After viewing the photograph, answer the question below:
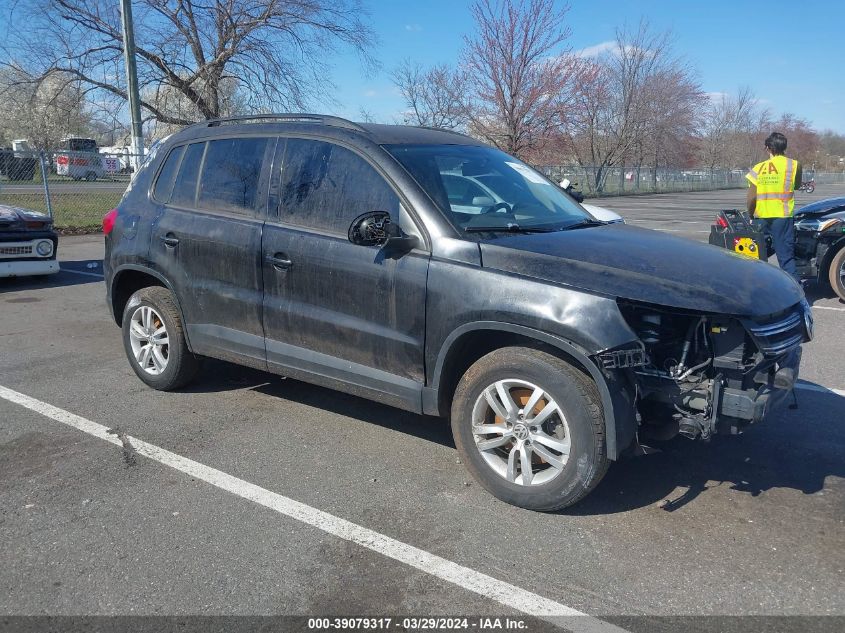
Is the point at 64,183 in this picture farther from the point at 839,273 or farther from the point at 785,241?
the point at 839,273

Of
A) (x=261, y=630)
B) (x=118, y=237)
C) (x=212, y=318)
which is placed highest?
(x=118, y=237)

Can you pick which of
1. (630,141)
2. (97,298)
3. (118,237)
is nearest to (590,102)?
(630,141)

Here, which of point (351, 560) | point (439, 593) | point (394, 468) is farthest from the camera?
point (394, 468)

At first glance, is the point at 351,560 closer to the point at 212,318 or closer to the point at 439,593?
the point at 439,593

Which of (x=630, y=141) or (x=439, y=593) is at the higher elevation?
(x=630, y=141)

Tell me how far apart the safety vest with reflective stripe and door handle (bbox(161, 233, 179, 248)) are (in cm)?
657

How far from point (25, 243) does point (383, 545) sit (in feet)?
27.6

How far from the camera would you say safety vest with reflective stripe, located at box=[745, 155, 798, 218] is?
27.9 ft

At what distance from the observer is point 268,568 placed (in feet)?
10.2

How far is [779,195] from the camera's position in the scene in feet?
28.0

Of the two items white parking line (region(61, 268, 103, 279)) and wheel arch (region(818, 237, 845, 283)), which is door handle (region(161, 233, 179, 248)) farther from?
wheel arch (region(818, 237, 845, 283))

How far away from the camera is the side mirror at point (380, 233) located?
3.85 meters

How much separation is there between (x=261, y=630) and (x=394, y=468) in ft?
4.97

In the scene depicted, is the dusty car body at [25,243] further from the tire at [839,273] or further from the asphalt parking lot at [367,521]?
the tire at [839,273]
